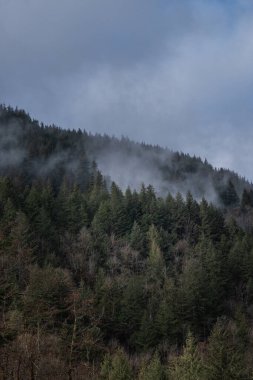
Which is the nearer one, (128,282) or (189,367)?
(189,367)

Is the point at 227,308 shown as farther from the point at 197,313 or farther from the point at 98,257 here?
the point at 98,257

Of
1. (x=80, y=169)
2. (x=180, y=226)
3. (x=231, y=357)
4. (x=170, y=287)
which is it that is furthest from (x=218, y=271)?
(x=80, y=169)

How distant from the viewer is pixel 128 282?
8588 cm

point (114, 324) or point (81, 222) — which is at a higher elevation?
point (81, 222)

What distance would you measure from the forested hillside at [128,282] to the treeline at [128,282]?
0.21m

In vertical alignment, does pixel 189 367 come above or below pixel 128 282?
below

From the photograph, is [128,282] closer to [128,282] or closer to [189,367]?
[128,282]

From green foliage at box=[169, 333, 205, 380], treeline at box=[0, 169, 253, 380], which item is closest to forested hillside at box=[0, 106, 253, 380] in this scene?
green foliage at box=[169, 333, 205, 380]

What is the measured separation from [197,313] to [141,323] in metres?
11.3

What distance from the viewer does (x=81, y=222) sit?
117938mm

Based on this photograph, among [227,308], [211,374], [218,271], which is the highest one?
[218,271]

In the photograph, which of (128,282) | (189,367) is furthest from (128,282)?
(189,367)

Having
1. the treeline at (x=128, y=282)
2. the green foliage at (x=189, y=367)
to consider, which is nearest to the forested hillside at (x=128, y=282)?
the green foliage at (x=189, y=367)

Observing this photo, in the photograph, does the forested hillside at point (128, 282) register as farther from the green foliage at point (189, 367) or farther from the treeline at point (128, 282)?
the treeline at point (128, 282)
